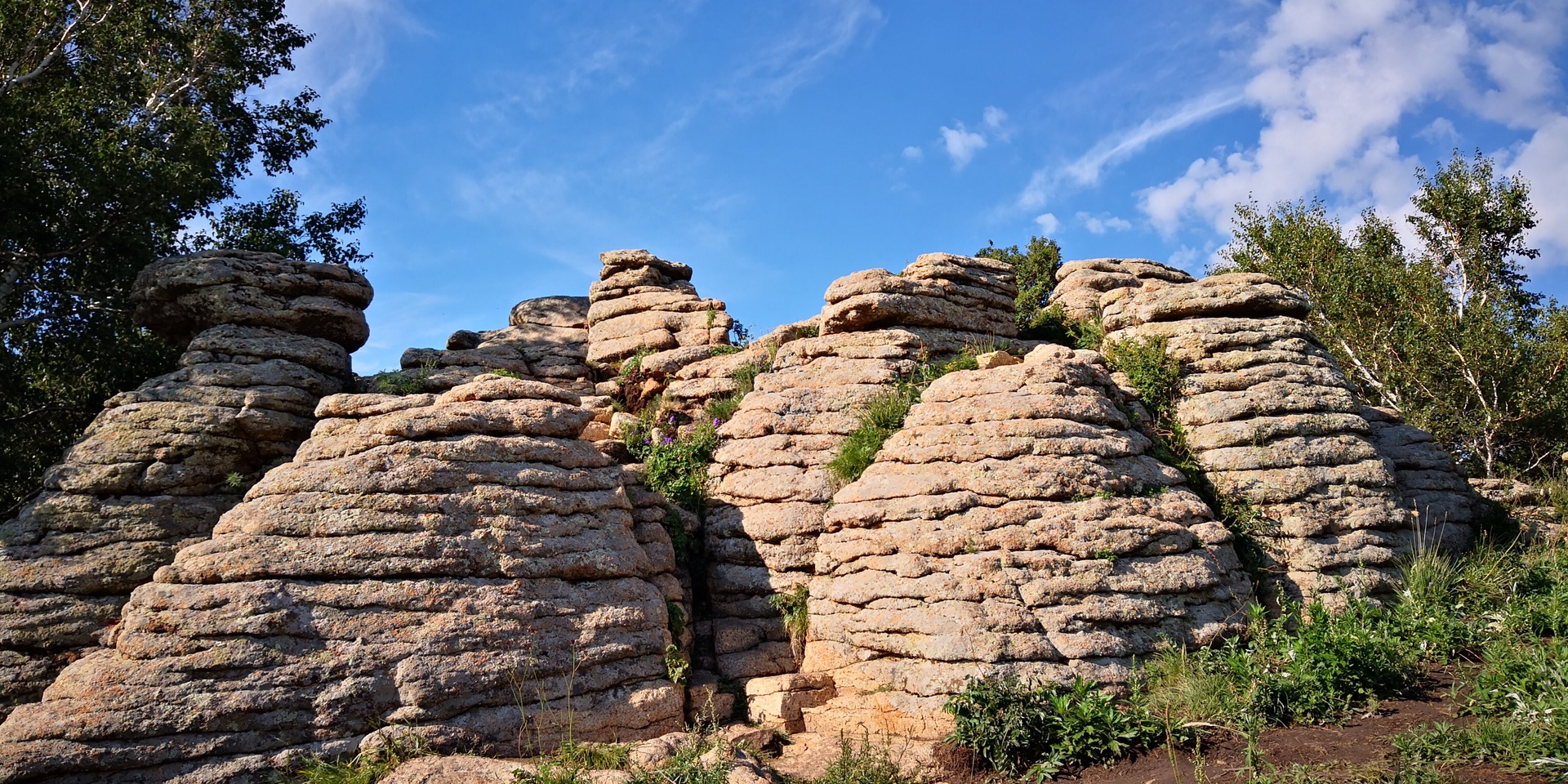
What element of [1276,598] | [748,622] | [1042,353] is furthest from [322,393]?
[1276,598]

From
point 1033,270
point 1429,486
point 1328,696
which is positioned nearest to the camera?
point 1328,696

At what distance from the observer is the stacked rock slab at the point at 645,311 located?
664 inches

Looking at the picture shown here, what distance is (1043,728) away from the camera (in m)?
8.70

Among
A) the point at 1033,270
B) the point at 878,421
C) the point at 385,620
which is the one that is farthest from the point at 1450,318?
the point at 385,620

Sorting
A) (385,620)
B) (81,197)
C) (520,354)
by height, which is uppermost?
(81,197)

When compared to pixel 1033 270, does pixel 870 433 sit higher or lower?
lower

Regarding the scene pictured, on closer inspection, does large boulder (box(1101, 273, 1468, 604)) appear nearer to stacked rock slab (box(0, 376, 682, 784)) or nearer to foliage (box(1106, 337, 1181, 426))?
foliage (box(1106, 337, 1181, 426))

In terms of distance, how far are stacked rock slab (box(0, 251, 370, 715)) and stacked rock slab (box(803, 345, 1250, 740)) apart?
837 centimetres

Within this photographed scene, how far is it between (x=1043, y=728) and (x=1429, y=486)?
8443 millimetres

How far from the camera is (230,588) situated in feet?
29.8

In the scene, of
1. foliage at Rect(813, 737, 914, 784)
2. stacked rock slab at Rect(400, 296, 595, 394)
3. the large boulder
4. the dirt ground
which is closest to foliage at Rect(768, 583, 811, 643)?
the dirt ground

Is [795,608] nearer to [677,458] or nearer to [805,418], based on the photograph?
[805,418]

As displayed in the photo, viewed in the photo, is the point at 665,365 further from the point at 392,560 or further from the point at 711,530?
the point at 392,560

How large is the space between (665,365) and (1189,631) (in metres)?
9.47
